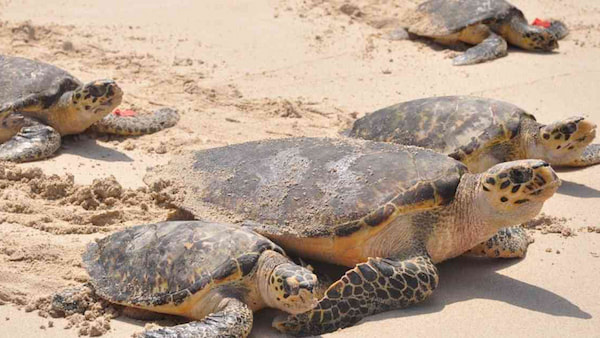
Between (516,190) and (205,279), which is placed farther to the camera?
(516,190)

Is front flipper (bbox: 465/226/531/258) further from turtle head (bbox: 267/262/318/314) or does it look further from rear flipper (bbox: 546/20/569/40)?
rear flipper (bbox: 546/20/569/40)

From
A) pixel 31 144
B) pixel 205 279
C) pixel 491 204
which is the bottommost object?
pixel 31 144

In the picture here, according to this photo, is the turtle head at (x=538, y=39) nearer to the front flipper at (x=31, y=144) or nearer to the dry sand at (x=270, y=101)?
the dry sand at (x=270, y=101)

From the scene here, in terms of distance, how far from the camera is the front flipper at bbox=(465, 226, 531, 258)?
507 centimetres

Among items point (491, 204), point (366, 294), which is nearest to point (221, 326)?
point (366, 294)

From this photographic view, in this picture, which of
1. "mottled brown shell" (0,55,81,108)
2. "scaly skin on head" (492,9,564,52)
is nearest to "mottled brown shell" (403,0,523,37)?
"scaly skin on head" (492,9,564,52)

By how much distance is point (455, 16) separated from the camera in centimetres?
1039

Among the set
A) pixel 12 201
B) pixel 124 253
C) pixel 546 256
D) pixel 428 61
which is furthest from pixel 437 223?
pixel 428 61

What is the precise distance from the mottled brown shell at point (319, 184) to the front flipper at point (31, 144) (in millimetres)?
1686

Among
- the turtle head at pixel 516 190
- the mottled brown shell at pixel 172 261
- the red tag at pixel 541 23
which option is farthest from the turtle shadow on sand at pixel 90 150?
the red tag at pixel 541 23

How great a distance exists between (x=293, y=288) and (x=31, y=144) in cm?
341

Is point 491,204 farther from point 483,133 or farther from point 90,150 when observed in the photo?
point 90,150

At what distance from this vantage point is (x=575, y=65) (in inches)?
367

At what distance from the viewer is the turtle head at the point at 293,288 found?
4.03 meters
